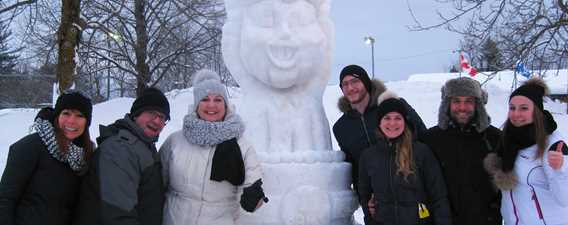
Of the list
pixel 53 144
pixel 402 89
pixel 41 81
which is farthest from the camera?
pixel 41 81

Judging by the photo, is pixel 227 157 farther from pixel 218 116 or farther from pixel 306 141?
pixel 306 141

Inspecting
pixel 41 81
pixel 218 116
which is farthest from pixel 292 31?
pixel 41 81

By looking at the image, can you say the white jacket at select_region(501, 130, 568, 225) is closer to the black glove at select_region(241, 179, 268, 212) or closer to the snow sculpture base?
the snow sculpture base

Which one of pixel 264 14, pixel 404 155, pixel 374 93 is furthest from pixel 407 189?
pixel 264 14

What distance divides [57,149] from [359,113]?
1880 mm

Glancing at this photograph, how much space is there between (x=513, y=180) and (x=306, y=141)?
1.40 metres

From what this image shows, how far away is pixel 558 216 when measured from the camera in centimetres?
296

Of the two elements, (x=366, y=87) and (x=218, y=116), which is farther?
(x=366, y=87)

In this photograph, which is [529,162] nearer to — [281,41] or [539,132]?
[539,132]

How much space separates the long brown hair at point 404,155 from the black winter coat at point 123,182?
51.7 inches

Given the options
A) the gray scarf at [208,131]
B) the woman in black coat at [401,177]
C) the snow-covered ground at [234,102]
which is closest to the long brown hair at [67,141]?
the gray scarf at [208,131]

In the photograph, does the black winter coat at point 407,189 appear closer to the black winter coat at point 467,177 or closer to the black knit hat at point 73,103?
the black winter coat at point 467,177

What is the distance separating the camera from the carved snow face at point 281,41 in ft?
12.4

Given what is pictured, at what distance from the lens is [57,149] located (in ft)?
9.17
